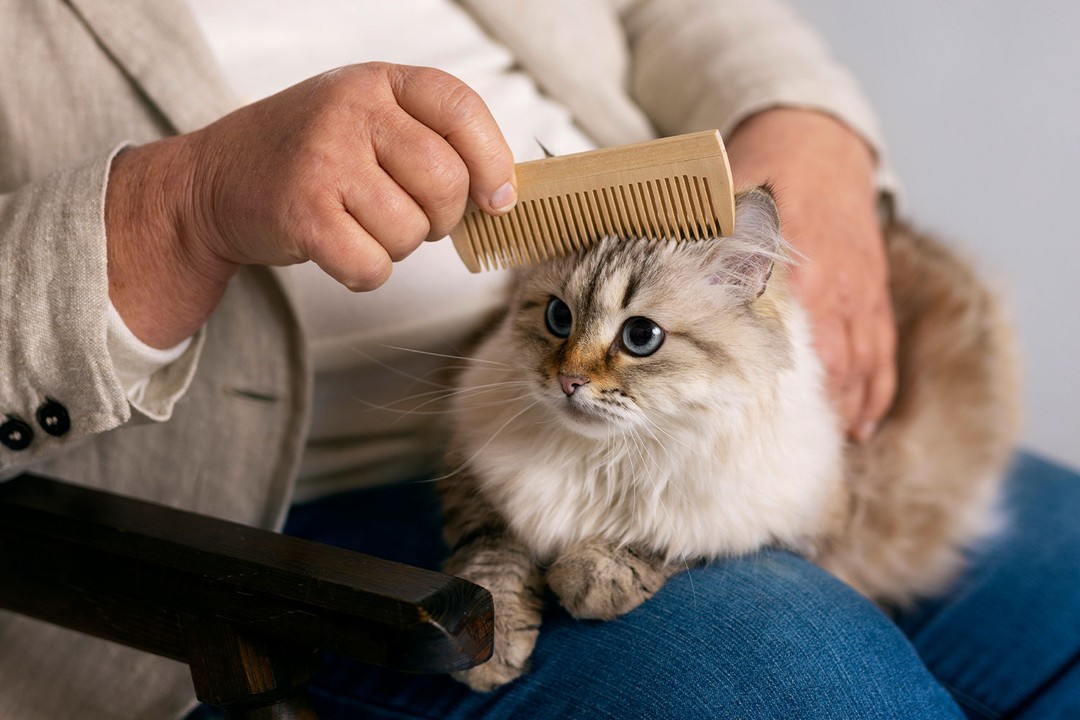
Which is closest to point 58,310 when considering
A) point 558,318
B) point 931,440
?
point 558,318

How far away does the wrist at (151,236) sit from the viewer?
98 centimetres

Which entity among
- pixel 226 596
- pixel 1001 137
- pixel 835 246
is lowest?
pixel 1001 137

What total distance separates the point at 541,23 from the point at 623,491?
0.89 metres

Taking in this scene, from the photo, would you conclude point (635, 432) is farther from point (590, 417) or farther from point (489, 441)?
point (489, 441)

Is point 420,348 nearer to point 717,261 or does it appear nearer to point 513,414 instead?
point 513,414

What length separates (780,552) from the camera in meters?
1.18

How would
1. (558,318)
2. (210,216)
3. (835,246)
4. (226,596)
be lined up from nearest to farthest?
(226,596) < (210,216) < (558,318) < (835,246)

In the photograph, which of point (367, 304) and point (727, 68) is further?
point (727, 68)

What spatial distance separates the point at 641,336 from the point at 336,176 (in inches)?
15.2

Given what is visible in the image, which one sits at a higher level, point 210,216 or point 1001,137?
point 210,216

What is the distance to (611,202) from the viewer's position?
91cm

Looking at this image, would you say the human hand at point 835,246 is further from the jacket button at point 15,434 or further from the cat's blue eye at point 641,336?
the jacket button at point 15,434

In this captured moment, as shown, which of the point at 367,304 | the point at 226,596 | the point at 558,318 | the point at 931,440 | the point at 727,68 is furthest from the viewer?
the point at 727,68

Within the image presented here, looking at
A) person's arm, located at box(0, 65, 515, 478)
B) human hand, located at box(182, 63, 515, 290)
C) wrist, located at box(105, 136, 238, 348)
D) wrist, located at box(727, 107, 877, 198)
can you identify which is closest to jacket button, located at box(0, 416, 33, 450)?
person's arm, located at box(0, 65, 515, 478)
